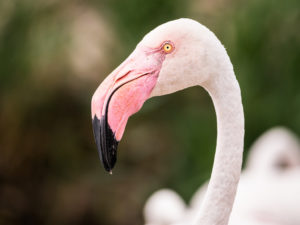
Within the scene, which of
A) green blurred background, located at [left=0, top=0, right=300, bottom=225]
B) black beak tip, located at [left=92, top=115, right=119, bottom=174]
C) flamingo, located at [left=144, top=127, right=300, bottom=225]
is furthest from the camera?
green blurred background, located at [left=0, top=0, right=300, bottom=225]

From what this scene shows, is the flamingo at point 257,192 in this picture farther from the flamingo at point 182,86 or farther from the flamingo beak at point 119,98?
the flamingo beak at point 119,98

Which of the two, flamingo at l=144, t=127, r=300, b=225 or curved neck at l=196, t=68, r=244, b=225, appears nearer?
curved neck at l=196, t=68, r=244, b=225

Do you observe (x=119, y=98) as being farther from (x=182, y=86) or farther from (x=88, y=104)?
(x=88, y=104)

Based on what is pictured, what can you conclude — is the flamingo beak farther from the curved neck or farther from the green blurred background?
the green blurred background

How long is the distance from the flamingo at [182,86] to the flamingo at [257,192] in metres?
0.98

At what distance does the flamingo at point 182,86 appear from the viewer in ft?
4.96

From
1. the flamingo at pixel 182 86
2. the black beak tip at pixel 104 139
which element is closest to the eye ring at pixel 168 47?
the flamingo at pixel 182 86

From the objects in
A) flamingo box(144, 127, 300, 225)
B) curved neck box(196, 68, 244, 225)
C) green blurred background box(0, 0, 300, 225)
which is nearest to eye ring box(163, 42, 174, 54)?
curved neck box(196, 68, 244, 225)

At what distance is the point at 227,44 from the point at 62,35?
1.29 meters

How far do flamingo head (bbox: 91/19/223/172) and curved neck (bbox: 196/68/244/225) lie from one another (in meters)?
0.06

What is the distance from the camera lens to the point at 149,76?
155cm

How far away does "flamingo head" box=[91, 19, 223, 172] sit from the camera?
1511mm

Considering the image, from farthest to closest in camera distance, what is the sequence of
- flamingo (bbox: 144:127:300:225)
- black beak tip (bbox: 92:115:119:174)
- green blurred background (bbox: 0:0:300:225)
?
1. green blurred background (bbox: 0:0:300:225)
2. flamingo (bbox: 144:127:300:225)
3. black beak tip (bbox: 92:115:119:174)

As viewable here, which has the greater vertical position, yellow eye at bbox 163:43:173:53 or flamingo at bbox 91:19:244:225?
yellow eye at bbox 163:43:173:53
